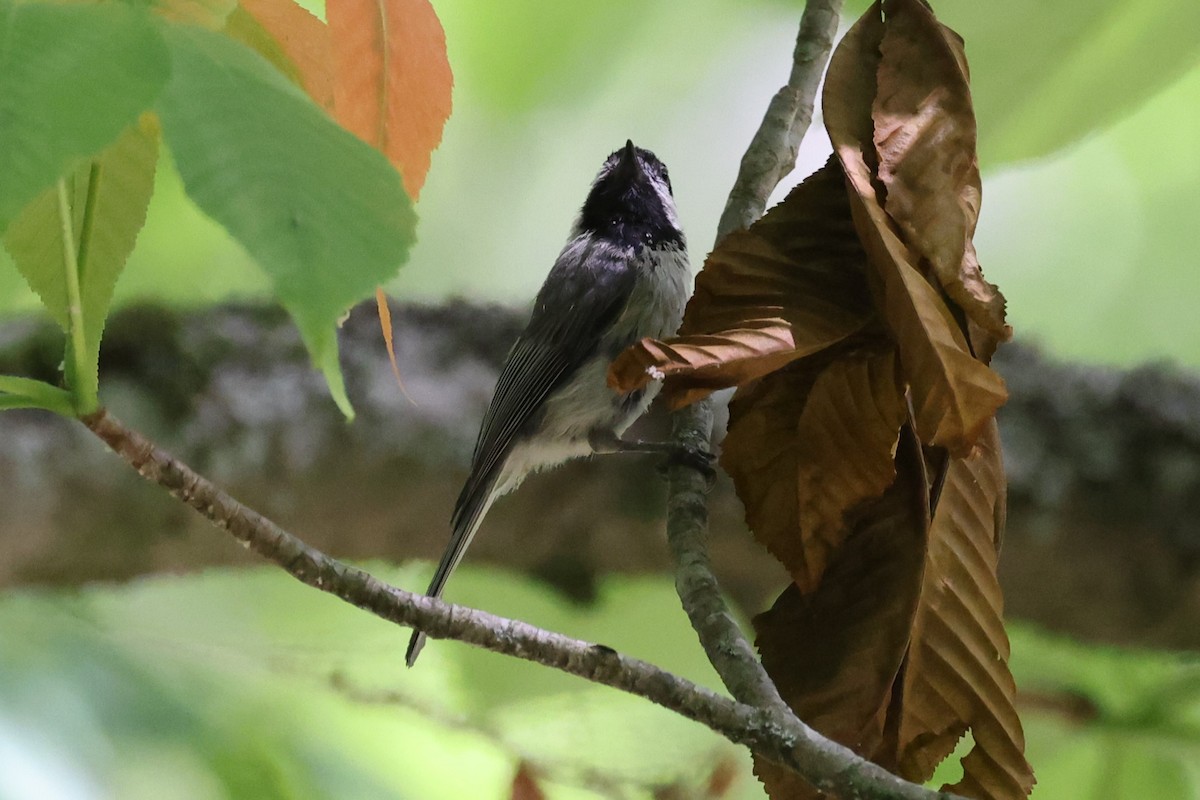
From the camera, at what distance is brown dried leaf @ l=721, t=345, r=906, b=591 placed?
44 centimetres

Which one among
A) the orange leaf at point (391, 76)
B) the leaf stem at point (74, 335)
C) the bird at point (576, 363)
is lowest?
the leaf stem at point (74, 335)

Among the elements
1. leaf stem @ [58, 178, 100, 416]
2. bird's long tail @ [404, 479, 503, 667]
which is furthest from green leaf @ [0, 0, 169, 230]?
bird's long tail @ [404, 479, 503, 667]

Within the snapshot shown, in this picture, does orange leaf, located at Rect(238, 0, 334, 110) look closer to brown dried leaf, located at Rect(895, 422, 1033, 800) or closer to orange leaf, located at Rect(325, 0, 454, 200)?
orange leaf, located at Rect(325, 0, 454, 200)

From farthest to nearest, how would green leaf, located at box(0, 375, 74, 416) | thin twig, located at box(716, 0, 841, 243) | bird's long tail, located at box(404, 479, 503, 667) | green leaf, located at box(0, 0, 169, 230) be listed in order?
bird's long tail, located at box(404, 479, 503, 667) < thin twig, located at box(716, 0, 841, 243) < green leaf, located at box(0, 375, 74, 416) < green leaf, located at box(0, 0, 169, 230)

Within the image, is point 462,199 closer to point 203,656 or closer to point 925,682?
point 203,656

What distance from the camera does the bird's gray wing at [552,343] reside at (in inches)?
35.5

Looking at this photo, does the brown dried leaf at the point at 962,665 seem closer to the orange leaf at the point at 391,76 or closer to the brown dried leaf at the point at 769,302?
the brown dried leaf at the point at 769,302

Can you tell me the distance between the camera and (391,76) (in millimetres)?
514

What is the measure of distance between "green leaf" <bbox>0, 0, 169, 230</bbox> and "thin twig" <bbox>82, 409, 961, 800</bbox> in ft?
0.56

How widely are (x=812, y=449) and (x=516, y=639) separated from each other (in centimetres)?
17

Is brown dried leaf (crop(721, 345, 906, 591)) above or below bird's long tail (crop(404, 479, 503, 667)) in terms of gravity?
below

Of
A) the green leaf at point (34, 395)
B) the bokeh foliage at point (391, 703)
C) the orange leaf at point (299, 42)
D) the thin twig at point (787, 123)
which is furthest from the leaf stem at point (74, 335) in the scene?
the bokeh foliage at point (391, 703)

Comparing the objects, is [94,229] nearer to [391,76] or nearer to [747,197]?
[391,76]

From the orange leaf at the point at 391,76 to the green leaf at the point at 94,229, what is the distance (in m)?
0.11
